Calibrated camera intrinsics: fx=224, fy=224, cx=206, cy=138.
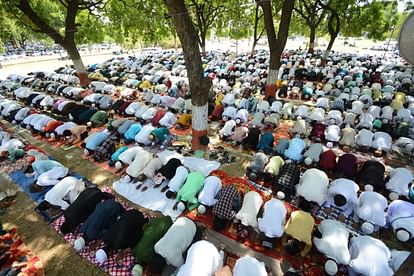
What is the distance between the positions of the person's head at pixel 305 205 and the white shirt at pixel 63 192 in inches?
189

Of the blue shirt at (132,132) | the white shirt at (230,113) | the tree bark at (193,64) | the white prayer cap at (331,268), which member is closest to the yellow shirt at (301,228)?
the white prayer cap at (331,268)

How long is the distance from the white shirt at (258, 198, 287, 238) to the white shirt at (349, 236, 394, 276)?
3.42ft

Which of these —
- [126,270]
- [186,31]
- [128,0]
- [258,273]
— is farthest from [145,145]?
[128,0]

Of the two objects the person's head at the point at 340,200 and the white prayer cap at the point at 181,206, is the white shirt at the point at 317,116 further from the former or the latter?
the white prayer cap at the point at 181,206

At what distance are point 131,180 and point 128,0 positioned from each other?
435 inches

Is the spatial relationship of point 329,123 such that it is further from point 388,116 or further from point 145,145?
point 145,145

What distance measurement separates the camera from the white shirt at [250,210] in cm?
392

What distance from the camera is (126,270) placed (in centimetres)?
369

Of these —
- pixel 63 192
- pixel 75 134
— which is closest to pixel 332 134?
pixel 63 192

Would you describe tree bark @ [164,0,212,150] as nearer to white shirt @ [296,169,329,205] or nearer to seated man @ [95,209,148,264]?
white shirt @ [296,169,329,205]

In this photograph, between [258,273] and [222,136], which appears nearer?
[258,273]

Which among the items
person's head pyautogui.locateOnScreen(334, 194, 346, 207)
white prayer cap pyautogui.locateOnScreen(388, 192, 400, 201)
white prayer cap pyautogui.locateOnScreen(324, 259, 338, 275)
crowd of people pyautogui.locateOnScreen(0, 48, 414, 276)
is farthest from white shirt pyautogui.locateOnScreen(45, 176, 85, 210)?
white prayer cap pyautogui.locateOnScreen(388, 192, 400, 201)

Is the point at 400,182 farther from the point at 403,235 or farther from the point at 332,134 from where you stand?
the point at 332,134

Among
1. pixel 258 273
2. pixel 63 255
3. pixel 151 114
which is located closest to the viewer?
pixel 258 273
